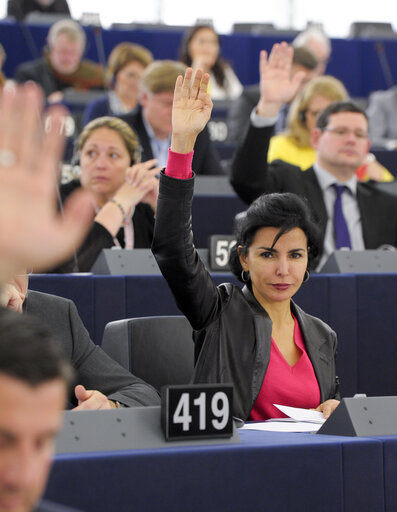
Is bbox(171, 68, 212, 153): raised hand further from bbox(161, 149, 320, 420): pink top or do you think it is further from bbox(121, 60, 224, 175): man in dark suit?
bbox(121, 60, 224, 175): man in dark suit

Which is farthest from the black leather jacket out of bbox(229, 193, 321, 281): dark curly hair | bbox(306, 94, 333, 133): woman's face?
bbox(306, 94, 333, 133): woman's face

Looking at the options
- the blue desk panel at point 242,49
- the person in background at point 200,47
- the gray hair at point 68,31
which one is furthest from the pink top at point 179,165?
the blue desk panel at point 242,49

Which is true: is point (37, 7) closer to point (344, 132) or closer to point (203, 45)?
point (203, 45)

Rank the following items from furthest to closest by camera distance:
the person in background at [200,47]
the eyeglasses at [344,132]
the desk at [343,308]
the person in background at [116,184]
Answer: the person in background at [200,47] < the eyeglasses at [344,132] < the person in background at [116,184] < the desk at [343,308]

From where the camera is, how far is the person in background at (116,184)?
3.14 metres

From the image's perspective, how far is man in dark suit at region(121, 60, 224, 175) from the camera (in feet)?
12.8

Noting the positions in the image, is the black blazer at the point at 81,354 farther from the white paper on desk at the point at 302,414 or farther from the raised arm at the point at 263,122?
the raised arm at the point at 263,122

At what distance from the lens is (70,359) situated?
6.89 ft

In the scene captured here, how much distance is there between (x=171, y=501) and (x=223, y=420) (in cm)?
17

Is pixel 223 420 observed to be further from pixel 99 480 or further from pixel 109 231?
pixel 109 231

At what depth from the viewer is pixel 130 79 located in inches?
202

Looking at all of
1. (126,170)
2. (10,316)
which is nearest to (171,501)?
(10,316)

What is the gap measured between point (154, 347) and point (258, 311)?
0.27m

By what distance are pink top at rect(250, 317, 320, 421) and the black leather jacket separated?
0.02 m
